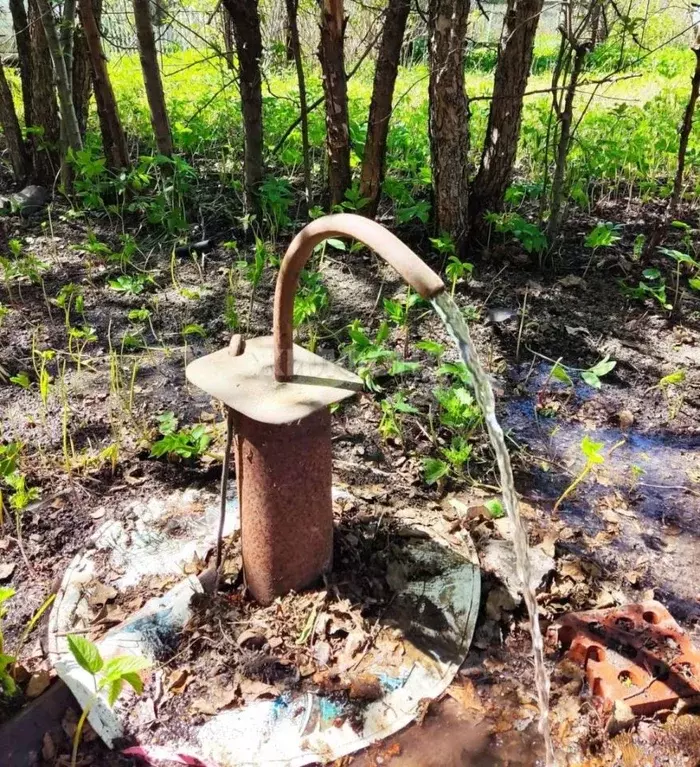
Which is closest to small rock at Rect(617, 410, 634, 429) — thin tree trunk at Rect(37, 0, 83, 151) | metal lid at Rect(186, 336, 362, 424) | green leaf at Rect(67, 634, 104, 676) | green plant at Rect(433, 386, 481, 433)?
green plant at Rect(433, 386, 481, 433)

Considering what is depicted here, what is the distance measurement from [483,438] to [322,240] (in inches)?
52.3

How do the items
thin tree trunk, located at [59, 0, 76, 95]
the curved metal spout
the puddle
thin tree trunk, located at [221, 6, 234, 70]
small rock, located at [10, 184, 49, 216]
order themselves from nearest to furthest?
the curved metal spout
the puddle
thin tree trunk, located at [221, 6, 234, 70]
thin tree trunk, located at [59, 0, 76, 95]
small rock, located at [10, 184, 49, 216]

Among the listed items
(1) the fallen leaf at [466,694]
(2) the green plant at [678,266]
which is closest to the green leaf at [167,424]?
(1) the fallen leaf at [466,694]

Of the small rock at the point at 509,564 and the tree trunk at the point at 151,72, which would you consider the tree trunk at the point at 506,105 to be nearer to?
the tree trunk at the point at 151,72

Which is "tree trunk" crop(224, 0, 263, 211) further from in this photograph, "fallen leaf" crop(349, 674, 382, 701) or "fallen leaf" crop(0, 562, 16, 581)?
"fallen leaf" crop(349, 674, 382, 701)

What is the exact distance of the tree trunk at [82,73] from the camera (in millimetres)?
4359

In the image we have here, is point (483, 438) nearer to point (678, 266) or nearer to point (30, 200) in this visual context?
point (678, 266)

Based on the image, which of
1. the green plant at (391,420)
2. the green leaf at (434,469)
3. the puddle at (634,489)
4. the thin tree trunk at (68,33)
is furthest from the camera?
the thin tree trunk at (68,33)

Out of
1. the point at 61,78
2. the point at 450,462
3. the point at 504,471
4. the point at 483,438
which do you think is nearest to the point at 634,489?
the point at 483,438

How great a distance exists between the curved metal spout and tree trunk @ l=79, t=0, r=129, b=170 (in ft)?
10.8

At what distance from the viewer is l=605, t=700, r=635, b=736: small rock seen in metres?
1.57

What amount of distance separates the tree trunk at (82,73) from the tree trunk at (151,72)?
661 millimetres

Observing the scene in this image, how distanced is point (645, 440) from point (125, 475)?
1.97 m

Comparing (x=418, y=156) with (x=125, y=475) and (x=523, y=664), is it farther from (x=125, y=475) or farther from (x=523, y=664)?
(x=523, y=664)
